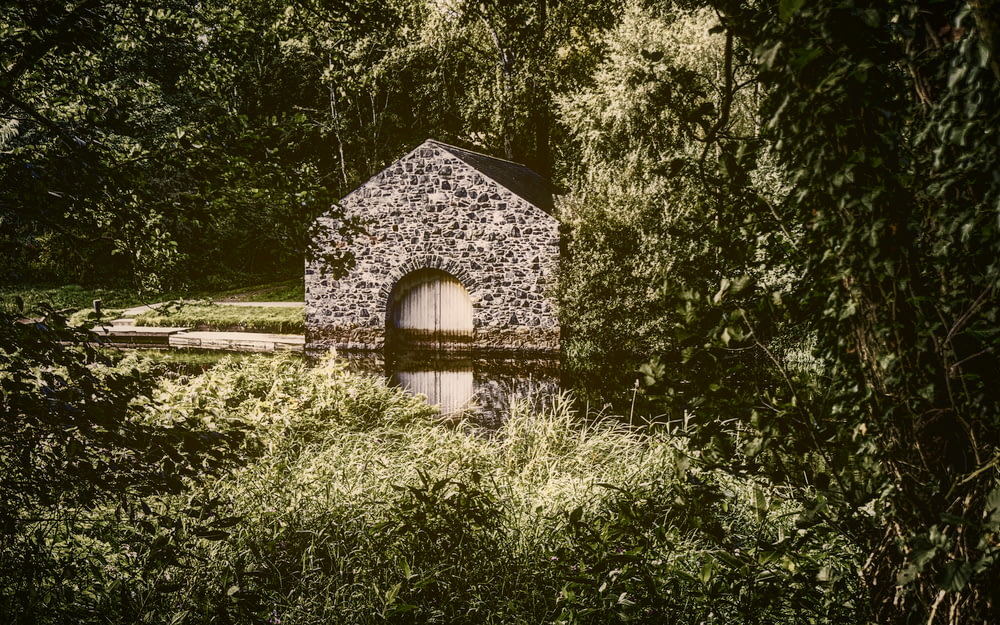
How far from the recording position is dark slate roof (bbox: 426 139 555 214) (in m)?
16.2

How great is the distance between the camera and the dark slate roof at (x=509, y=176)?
16.2m

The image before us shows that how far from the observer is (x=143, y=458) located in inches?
107

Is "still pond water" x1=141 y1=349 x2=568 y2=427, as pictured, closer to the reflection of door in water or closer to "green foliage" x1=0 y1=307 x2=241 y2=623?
Answer: the reflection of door in water

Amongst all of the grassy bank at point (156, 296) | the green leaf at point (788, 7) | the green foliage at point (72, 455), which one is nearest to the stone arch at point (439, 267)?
the grassy bank at point (156, 296)

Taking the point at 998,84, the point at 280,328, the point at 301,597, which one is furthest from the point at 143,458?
the point at 280,328

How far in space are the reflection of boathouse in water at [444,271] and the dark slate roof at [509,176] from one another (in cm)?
7

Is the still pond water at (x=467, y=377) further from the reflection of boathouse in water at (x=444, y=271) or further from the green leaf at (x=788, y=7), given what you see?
the green leaf at (x=788, y=7)

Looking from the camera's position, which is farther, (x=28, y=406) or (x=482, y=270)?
(x=482, y=270)

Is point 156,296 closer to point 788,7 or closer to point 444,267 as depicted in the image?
point 444,267

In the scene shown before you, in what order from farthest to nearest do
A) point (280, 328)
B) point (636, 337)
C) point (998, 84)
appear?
point (280, 328) < point (636, 337) < point (998, 84)

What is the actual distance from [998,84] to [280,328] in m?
18.7

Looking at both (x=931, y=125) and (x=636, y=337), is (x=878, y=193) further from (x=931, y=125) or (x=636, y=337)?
(x=636, y=337)

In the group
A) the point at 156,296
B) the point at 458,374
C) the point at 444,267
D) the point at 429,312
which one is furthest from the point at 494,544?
the point at 156,296

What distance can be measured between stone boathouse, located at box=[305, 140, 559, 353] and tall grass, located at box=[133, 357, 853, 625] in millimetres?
9599
